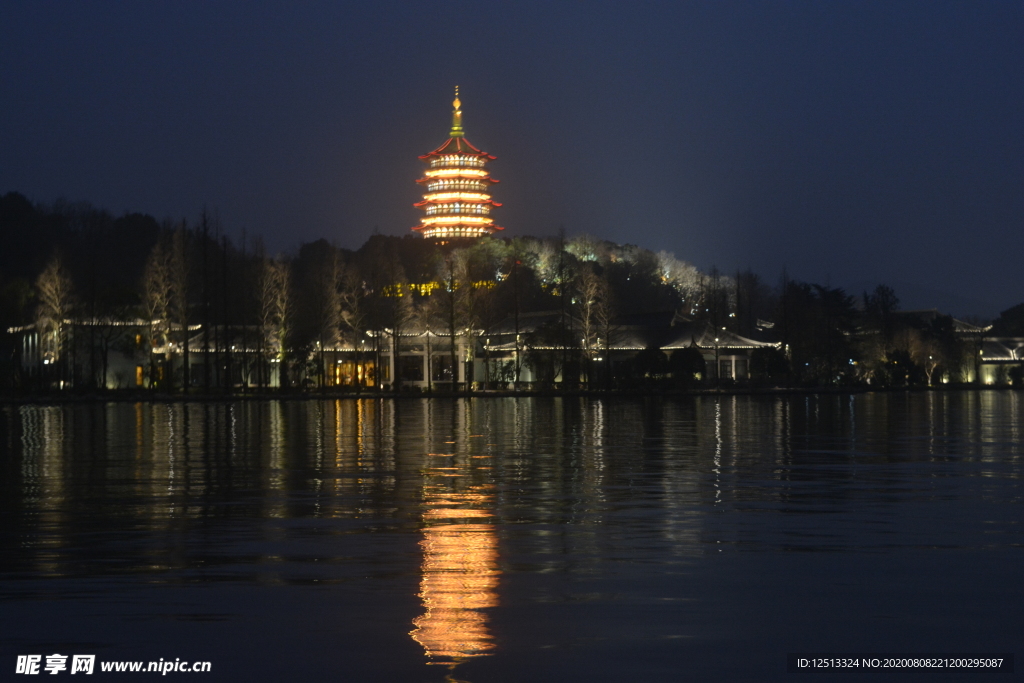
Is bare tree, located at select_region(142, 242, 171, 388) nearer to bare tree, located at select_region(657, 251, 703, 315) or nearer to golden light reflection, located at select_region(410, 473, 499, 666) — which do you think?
golden light reflection, located at select_region(410, 473, 499, 666)

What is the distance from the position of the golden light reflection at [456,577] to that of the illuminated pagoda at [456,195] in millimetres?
96010

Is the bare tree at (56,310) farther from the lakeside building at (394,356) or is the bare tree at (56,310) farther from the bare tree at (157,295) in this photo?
the bare tree at (157,295)

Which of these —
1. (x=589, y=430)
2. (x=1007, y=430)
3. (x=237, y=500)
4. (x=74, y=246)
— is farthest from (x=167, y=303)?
(x=74, y=246)

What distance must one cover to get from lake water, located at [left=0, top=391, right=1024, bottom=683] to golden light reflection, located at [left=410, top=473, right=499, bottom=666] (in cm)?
2

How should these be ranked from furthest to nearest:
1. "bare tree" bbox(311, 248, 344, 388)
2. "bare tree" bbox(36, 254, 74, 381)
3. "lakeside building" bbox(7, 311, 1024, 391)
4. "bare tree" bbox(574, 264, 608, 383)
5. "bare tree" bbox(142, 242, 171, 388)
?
"bare tree" bbox(574, 264, 608, 383) → "bare tree" bbox(311, 248, 344, 388) → "lakeside building" bbox(7, 311, 1024, 391) → "bare tree" bbox(142, 242, 171, 388) → "bare tree" bbox(36, 254, 74, 381)

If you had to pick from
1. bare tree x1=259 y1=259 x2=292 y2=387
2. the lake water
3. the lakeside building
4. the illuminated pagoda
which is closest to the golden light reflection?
the lake water

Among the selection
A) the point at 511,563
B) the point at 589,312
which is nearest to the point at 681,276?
the point at 589,312

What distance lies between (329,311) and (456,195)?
55.7 m

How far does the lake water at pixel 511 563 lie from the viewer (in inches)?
189

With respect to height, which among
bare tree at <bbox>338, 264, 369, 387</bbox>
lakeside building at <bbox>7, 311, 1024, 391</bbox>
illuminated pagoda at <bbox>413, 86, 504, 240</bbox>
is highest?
illuminated pagoda at <bbox>413, 86, 504, 240</bbox>

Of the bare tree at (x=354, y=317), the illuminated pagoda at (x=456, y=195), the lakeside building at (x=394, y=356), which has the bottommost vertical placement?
the lakeside building at (x=394, y=356)

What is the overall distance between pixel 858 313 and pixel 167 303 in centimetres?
4527

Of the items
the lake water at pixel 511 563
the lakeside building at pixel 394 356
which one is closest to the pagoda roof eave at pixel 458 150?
the lakeside building at pixel 394 356

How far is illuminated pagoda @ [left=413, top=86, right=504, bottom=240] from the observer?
10569 cm
